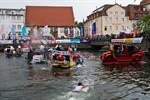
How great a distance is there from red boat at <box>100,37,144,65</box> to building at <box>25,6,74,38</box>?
62140 mm

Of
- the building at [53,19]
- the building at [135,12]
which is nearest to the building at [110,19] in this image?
the building at [135,12]

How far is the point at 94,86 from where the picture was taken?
2114 centimetres

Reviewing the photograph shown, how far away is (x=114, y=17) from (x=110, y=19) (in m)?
1.79

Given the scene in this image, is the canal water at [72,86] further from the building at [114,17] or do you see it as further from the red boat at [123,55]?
the building at [114,17]

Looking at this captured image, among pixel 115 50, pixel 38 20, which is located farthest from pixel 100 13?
pixel 115 50

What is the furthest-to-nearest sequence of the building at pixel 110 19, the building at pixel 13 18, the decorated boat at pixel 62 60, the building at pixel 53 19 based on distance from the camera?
the building at pixel 13 18, the building at pixel 53 19, the building at pixel 110 19, the decorated boat at pixel 62 60

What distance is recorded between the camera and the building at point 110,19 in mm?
98338

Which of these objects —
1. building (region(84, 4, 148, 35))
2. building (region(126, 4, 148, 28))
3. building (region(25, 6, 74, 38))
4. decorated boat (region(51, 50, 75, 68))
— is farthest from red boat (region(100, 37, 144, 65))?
building (region(126, 4, 148, 28))

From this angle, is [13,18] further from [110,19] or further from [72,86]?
[72,86]

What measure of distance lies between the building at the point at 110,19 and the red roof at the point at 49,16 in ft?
27.0

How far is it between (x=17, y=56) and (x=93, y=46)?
30278 millimetres

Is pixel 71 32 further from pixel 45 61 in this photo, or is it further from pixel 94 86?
pixel 94 86

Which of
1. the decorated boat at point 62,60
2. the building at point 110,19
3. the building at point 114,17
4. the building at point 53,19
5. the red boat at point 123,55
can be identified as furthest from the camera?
the building at point 53,19

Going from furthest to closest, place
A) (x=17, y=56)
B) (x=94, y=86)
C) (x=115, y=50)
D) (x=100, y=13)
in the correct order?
(x=100, y=13), (x=17, y=56), (x=115, y=50), (x=94, y=86)
